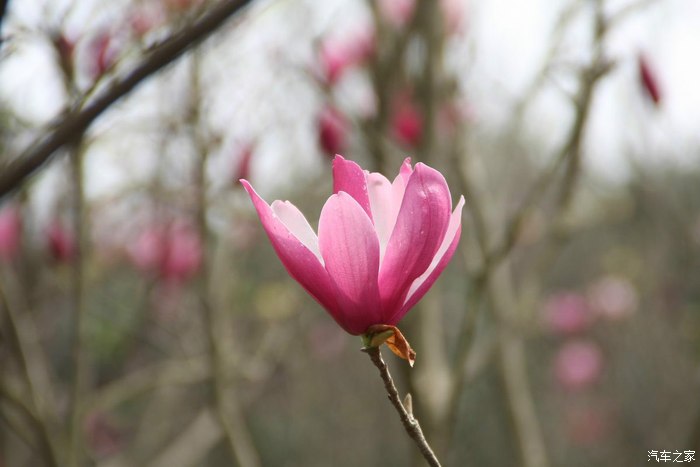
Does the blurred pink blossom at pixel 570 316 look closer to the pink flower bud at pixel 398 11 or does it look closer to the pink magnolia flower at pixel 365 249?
the pink flower bud at pixel 398 11

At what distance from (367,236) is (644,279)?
3988 mm

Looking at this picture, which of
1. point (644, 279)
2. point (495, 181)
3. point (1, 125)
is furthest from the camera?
point (495, 181)

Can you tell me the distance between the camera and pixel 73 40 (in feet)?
4.11

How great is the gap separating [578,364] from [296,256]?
395 centimetres

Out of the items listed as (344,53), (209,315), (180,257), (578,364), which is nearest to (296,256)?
(209,315)

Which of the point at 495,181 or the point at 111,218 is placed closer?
the point at 111,218

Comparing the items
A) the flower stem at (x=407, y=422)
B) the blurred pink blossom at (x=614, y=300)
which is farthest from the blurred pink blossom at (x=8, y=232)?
the blurred pink blossom at (x=614, y=300)

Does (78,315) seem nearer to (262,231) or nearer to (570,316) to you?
(262,231)

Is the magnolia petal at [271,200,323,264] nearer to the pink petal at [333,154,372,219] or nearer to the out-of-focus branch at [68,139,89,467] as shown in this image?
the pink petal at [333,154,372,219]

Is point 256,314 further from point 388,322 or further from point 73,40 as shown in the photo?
point 388,322

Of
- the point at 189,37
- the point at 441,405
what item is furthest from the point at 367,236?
the point at 441,405

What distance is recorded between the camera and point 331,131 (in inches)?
63.1

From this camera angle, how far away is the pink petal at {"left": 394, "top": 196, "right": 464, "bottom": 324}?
0.56 meters

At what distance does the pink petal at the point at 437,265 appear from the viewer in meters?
0.56
